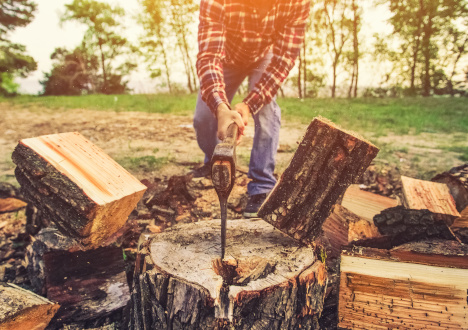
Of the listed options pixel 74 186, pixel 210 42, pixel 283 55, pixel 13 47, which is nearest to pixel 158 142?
pixel 210 42

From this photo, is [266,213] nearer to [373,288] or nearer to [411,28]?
[373,288]

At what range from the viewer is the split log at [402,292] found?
148 centimetres

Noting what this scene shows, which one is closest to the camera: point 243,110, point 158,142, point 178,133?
point 243,110

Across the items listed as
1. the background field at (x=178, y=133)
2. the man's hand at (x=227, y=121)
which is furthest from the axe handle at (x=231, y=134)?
the background field at (x=178, y=133)

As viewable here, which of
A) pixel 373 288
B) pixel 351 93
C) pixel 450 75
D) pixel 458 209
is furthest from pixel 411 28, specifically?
pixel 373 288

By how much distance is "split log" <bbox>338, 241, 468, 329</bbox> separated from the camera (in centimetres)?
148

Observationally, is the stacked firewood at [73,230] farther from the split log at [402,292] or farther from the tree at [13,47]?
the tree at [13,47]

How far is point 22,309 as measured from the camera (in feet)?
4.78

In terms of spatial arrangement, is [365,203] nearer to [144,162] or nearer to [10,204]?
[144,162]

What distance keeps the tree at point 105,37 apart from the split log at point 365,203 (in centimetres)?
2447

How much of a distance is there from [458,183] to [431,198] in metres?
0.31

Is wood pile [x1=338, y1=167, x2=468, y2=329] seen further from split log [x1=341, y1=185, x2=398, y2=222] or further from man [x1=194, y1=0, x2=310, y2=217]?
man [x1=194, y1=0, x2=310, y2=217]

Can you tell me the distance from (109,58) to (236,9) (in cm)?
2836

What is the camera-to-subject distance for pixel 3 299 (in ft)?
4.87
